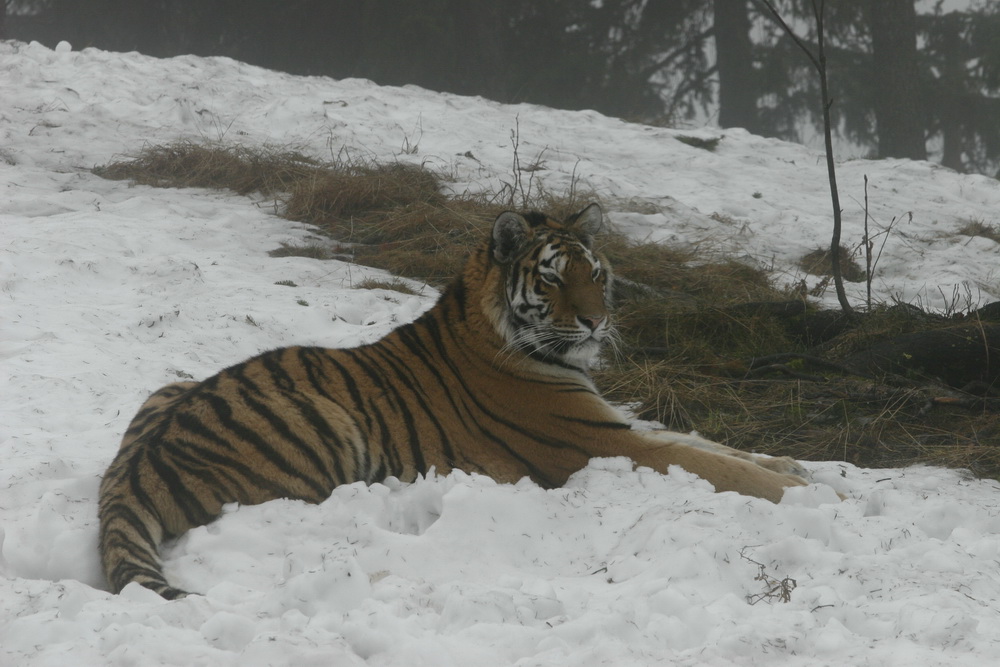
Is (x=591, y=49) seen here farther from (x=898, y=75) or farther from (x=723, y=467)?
(x=723, y=467)

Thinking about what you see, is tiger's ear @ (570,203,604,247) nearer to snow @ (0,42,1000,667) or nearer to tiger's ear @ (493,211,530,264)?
tiger's ear @ (493,211,530,264)

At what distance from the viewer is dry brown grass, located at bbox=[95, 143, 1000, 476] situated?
4395mm

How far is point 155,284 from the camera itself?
6.23 m

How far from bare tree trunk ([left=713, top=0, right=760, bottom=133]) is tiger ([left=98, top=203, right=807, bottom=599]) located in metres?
17.4

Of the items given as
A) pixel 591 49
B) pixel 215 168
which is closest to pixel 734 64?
pixel 591 49

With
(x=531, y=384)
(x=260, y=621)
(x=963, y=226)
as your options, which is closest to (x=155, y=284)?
(x=531, y=384)

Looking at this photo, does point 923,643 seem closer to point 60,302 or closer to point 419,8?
point 60,302

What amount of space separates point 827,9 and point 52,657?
20.1 meters

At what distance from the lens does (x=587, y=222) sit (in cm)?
425

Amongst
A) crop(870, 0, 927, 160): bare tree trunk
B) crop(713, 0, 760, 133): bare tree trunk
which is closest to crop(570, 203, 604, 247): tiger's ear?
crop(870, 0, 927, 160): bare tree trunk

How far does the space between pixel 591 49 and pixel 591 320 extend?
17726 millimetres

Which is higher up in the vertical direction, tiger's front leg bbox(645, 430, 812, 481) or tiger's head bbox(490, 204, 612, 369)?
tiger's head bbox(490, 204, 612, 369)

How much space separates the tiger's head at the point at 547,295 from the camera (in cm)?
391

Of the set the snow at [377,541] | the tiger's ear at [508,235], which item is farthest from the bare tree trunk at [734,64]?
the tiger's ear at [508,235]
